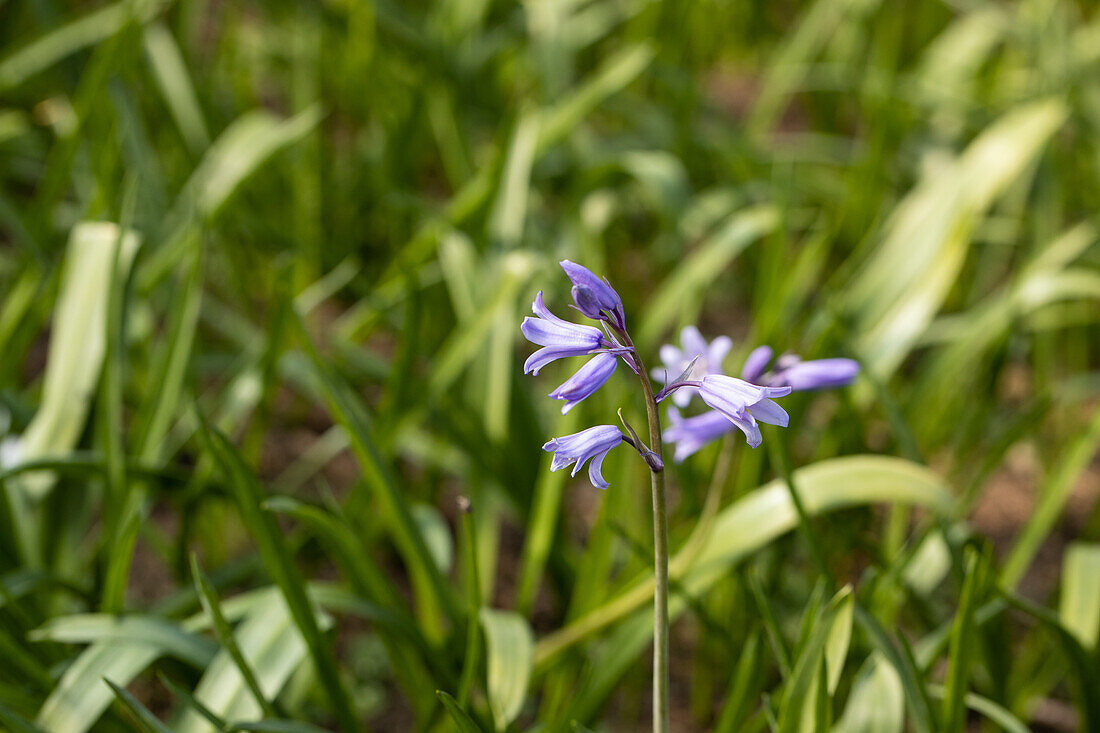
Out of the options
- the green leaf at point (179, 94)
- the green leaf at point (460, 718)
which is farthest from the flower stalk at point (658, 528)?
the green leaf at point (179, 94)

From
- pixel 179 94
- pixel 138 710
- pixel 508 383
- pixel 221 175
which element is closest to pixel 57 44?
pixel 179 94

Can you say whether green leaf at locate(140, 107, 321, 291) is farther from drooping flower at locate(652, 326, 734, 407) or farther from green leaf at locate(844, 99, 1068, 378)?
green leaf at locate(844, 99, 1068, 378)

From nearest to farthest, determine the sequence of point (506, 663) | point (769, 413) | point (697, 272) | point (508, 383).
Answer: point (769, 413) → point (506, 663) → point (508, 383) → point (697, 272)

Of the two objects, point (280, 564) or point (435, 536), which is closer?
point (280, 564)

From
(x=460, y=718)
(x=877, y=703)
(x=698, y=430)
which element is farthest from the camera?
(x=877, y=703)

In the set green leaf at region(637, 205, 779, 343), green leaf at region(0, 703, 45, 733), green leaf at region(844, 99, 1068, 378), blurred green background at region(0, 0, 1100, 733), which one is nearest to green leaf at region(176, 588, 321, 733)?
blurred green background at region(0, 0, 1100, 733)

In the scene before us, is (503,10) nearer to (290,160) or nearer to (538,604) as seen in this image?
(290,160)

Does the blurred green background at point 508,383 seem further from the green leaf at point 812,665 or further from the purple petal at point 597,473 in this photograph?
the purple petal at point 597,473

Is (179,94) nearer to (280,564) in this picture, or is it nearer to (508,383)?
(508,383)
